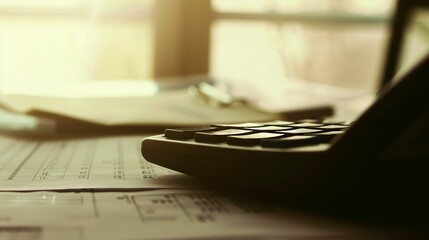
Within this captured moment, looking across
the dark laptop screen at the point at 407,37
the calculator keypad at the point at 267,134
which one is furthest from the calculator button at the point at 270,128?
the dark laptop screen at the point at 407,37

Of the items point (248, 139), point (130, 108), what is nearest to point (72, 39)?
point (130, 108)

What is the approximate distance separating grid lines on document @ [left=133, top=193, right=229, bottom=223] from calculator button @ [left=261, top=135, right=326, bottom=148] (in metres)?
0.05

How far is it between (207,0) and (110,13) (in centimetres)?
21

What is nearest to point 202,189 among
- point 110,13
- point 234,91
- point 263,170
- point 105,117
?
point 263,170

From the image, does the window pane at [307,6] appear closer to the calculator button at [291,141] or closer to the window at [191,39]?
the window at [191,39]

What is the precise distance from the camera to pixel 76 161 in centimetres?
45

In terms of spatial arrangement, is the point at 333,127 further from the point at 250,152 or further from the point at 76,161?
the point at 76,161

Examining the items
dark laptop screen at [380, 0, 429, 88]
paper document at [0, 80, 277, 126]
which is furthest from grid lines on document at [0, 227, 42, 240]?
dark laptop screen at [380, 0, 429, 88]

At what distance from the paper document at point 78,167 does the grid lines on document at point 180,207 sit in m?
0.03

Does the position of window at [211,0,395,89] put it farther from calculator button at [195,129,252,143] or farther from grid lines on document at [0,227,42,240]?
grid lines on document at [0,227,42,240]

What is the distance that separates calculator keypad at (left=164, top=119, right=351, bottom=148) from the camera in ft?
1.09

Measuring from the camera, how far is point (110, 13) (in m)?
1.17

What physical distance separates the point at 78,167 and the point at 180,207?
0.46 ft

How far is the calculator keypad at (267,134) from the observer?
33cm
